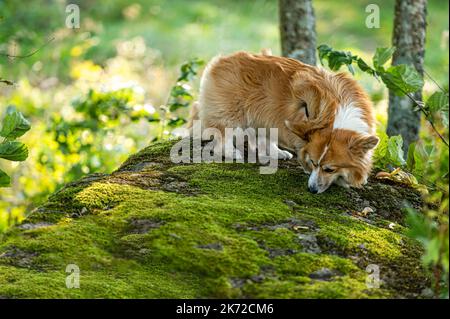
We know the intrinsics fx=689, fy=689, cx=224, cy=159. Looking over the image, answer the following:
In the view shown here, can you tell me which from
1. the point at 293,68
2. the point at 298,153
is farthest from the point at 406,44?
the point at 298,153

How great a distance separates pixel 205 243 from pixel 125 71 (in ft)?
21.3

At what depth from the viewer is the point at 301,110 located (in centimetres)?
557

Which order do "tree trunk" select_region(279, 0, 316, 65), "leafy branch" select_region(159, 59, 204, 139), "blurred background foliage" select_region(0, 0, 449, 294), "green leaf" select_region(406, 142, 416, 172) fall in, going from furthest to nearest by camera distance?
"blurred background foliage" select_region(0, 0, 449, 294) < "tree trunk" select_region(279, 0, 316, 65) < "leafy branch" select_region(159, 59, 204, 139) < "green leaf" select_region(406, 142, 416, 172)

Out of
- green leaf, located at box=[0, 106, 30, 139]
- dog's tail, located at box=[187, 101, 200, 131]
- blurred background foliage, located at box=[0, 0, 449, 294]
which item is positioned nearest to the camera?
green leaf, located at box=[0, 106, 30, 139]

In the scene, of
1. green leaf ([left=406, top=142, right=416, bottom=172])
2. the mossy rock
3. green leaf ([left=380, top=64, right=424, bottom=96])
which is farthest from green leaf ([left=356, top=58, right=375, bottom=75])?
the mossy rock

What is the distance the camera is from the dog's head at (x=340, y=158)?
504 centimetres

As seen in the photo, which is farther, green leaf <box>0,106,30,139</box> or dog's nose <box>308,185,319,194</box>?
dog's nose <box>308,185,319,194</box>

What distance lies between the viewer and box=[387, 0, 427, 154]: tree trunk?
268 inches

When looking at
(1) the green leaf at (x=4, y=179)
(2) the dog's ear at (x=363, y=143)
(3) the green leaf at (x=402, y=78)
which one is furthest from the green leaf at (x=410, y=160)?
(1) the green leaf at (x=4, y=179)

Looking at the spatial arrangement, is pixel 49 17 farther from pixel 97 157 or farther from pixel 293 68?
pixel 293 68

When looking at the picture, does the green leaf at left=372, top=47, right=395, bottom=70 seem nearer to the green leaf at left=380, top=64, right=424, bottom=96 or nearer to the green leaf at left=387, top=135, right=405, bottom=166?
the green leaf at left=380, top=64, right=424, bottom=96

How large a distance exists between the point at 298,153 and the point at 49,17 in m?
11.0

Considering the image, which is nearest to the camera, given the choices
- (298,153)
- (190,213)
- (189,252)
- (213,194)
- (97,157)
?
(189,252)

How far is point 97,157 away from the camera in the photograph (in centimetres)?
754
